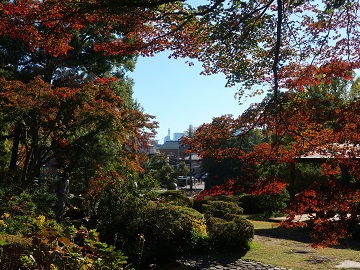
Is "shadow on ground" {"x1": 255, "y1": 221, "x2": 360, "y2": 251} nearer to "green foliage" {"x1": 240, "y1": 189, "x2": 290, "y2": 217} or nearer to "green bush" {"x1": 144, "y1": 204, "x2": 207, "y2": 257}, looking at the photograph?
"green bush" {"x1": 144, "y1": 204, "x2": 207, "y2": 257}

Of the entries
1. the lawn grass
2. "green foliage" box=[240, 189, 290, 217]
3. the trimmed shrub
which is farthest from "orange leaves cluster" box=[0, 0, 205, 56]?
"green foliage" box=[240, 189, 290, 217]

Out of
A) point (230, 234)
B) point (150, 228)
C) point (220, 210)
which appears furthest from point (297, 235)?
point (150, 228)

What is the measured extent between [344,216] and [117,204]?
5290 millimetres

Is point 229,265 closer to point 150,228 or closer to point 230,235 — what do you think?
point 230,235

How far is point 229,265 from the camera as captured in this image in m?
7.57

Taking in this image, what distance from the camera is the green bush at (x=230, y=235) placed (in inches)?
346

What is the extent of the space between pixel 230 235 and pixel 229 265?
126 centimetres

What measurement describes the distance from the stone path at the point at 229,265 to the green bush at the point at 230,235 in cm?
87

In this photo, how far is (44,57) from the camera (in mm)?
16625

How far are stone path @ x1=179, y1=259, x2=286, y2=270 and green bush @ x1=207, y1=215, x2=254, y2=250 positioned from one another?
2.84ft

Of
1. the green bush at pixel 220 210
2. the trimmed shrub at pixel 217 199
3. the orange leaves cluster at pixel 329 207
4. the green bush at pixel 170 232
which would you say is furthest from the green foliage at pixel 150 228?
the trimmed shrub at pixel 217 199

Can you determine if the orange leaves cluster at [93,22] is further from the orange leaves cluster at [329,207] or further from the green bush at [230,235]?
the green bush at [230,235]

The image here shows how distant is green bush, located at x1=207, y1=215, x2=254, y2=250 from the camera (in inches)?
346

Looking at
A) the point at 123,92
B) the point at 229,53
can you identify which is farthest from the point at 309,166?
the point at 229,53
